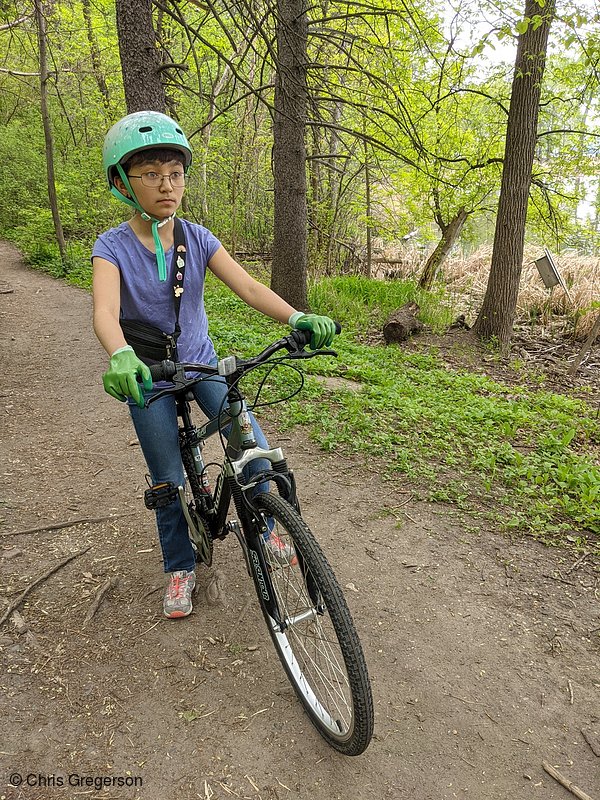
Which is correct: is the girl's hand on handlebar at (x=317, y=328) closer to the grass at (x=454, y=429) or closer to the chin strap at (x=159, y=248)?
the chin strap at (x=159, y=248)

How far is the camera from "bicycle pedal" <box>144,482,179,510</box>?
2.48 m

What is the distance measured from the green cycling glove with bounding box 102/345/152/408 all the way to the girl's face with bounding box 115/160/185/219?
719mm

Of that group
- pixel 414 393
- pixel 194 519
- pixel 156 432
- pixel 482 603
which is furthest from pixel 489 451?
pixel 156 432

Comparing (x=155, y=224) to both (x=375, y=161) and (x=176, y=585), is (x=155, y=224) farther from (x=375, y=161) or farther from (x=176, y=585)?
(x=375, y=161)

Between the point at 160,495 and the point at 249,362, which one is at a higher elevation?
the point at 249,362

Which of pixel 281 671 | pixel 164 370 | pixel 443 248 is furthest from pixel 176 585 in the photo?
pixel 443 248

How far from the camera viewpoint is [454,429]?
477cm

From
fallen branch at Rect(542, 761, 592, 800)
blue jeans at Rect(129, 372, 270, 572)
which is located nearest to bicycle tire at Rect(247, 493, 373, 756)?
blue jeans at Rect(129, 372, 270, 572)

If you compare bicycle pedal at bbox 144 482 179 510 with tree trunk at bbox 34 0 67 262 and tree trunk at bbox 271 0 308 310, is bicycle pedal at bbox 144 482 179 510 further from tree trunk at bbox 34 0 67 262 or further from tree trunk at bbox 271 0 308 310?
tree trunk at bbox 34 0 67 262

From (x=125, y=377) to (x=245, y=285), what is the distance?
0.88 m

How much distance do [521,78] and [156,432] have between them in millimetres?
7277

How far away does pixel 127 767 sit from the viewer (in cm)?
199

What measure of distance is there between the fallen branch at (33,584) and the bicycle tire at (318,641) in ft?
4.65

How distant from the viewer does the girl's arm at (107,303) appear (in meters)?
2.03
